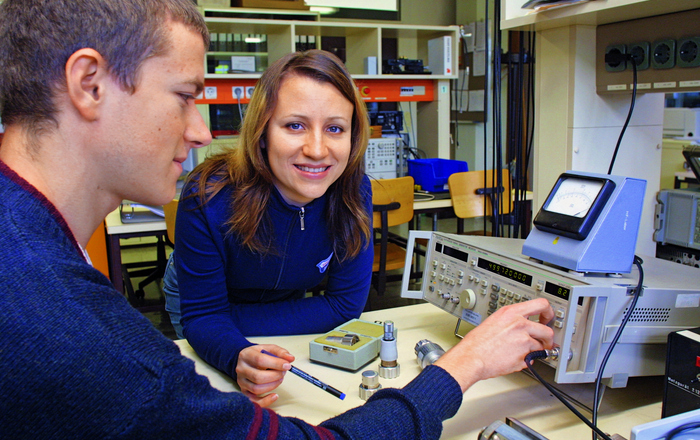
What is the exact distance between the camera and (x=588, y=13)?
4.21 ft

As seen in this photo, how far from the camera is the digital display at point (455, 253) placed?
1156mm

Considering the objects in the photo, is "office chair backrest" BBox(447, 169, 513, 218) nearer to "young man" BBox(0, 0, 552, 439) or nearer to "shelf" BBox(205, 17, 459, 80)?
"shelf" BBox(205, 17, 459, 80)

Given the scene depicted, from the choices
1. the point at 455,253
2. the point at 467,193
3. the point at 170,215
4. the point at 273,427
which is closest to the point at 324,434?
the point at 273,427

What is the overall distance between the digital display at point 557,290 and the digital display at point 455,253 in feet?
0.73

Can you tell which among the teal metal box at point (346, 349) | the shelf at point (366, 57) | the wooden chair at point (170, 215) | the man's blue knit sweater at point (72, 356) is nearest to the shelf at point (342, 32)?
the shelf at point (366, 57)

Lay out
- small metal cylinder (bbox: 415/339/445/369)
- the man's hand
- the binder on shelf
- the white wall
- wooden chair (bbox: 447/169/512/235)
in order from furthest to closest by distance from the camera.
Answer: the binder on shelf < wooden chair (bbox: 447/169/512/235) < the white wall < small metal cylinder (bbox: 415/339/445/369) < the man's hand

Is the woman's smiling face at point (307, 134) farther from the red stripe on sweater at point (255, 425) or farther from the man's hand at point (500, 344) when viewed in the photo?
the red stripe on sweater at point (255, 425)

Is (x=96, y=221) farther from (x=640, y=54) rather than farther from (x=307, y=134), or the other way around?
(x=640, y=54)

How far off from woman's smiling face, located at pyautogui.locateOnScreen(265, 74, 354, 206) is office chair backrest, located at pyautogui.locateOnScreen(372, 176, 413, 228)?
1705mm

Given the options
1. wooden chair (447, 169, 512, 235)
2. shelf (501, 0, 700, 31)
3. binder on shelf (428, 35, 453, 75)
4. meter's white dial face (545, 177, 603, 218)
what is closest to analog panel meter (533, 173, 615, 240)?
meter's white dial face (545, 177, 603, 218)

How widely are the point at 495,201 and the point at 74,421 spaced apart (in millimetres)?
1367

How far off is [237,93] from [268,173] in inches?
100

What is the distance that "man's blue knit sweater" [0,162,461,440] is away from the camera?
1.65ft

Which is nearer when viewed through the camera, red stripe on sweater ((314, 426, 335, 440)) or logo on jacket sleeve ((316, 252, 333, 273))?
red stripe on sweater ((314, 426, 335, 440))
